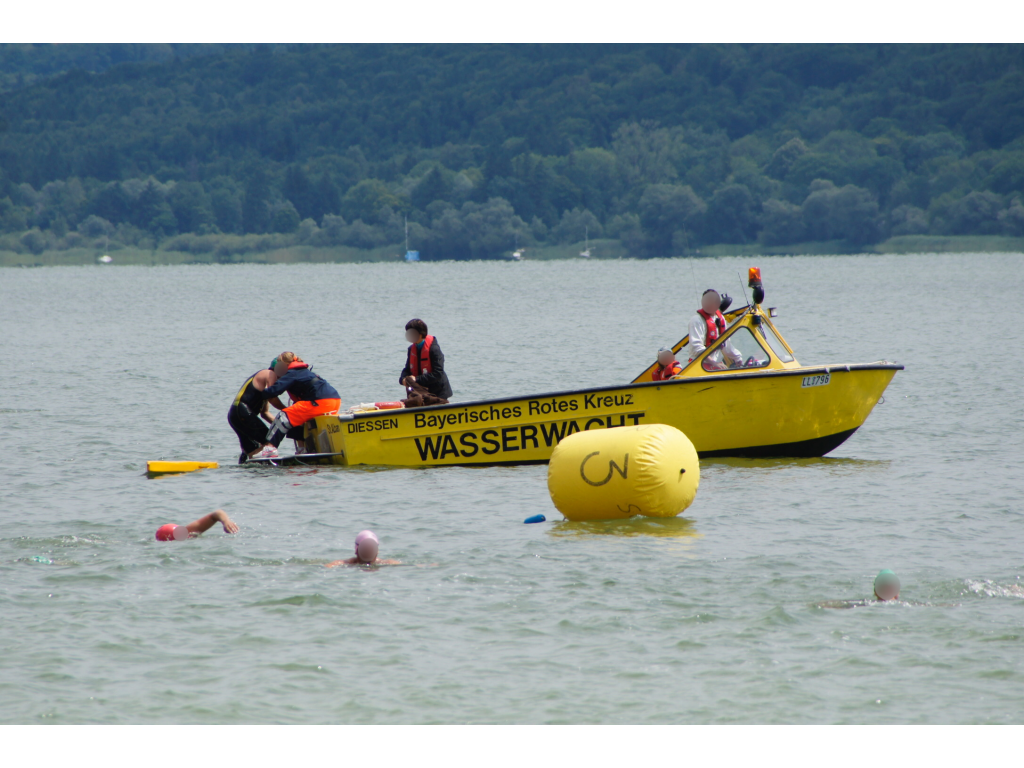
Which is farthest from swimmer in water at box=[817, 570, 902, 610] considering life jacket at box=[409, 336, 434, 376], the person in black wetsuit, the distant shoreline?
the distant shoreline

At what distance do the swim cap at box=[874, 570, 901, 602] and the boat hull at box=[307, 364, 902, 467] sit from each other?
5.03 metres

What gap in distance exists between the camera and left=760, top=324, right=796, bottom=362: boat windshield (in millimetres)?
14531

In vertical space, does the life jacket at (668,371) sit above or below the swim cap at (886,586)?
above

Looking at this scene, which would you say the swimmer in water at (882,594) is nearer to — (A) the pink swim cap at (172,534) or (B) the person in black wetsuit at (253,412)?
(A) the pink swim cap at (172,534)

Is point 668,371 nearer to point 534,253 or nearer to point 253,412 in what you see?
point 253,412

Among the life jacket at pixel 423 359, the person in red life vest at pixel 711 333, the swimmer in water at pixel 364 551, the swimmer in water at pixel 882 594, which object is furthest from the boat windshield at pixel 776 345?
the swimmer in water at pixel 364 551

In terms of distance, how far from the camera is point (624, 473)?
11461mm

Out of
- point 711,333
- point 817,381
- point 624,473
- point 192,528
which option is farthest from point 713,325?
point 192,528

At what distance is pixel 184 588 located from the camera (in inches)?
392

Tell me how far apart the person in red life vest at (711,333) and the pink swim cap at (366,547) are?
5250mm

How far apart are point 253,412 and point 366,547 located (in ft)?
17.5

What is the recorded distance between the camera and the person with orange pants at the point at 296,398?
14.8 metres
